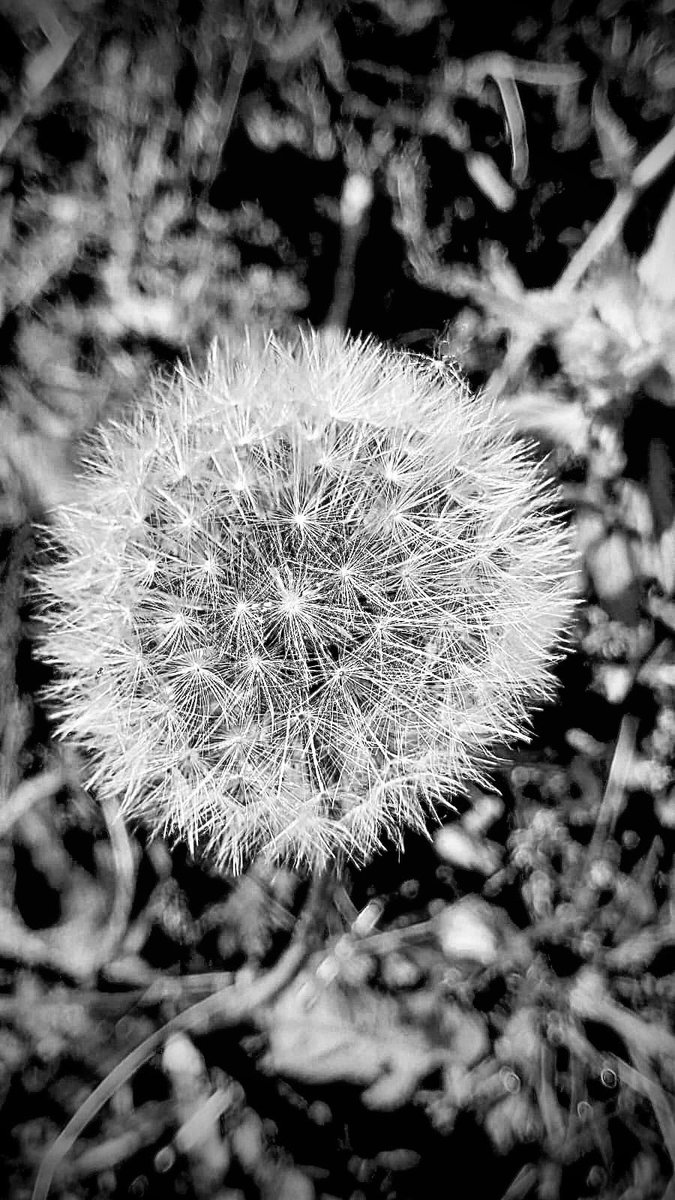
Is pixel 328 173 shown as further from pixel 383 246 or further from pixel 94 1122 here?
pixel 94 1122

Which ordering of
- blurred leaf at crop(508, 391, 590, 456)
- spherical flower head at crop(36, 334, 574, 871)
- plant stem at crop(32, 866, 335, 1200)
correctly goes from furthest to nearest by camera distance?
1. blurred leaf at crop(508, 391, 590, 456)
2. plant stem at crop(32, 866, 335, 1200)
3. spherical flower head at crop(36, 334, 574, 871)

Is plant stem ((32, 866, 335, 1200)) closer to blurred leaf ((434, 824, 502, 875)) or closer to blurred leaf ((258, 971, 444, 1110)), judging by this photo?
blurred leaf ((258, 971, 444, 1110))

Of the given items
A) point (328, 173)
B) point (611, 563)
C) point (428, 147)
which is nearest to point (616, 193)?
point (428, 147)

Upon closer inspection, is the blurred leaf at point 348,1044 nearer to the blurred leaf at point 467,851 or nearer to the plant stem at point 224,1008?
the plant stem at point 224,1008

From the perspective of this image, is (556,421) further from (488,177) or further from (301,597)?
(301,597)

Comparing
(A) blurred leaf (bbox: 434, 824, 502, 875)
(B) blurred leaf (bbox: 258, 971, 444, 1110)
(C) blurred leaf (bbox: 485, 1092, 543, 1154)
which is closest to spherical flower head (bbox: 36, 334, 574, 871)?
(A) blurred leaf (bbox: 434, 824, 502, 875)

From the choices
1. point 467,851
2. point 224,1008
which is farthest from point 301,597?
point 224,1008
